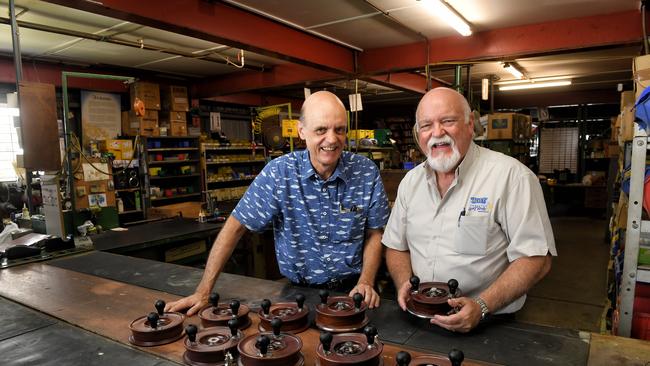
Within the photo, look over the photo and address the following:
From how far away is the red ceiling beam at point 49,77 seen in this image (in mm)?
5988

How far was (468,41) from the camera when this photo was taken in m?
5.50

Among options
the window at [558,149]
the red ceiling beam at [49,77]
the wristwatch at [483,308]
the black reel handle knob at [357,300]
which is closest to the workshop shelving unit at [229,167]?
the red ceiling beam at [49,77]

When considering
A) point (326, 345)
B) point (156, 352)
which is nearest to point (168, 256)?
point (156, 352)

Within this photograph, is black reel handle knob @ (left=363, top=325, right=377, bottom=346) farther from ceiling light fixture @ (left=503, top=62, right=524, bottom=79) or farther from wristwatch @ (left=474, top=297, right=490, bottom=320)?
ceiling light fixture @ (left=503, top=62, right=524, bottom=79)

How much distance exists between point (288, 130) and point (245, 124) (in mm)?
4849

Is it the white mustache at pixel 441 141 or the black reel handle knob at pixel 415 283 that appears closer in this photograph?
the black reel handle knob at pixel 415 283

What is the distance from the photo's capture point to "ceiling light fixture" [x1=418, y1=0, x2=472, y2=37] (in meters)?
4.23

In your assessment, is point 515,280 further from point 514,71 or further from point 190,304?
point 514,71

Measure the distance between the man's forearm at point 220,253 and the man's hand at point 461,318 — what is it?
0.90 metres

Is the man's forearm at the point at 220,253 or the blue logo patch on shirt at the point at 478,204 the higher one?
the blue logo patch on shirt at the point at 478,204

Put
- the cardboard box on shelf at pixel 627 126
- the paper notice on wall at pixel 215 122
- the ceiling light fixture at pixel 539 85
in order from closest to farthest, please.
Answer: the cardboard box on shelf at pixel 627 126 < the paper notice on wall at pixel 215 122 < the ceiling light fixture at pixel 539 85

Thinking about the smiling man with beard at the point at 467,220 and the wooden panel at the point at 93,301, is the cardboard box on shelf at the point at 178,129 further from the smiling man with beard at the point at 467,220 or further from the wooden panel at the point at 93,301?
the smiling man with beard at the point at 467,220

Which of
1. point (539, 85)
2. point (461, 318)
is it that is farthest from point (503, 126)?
point (461, 318)

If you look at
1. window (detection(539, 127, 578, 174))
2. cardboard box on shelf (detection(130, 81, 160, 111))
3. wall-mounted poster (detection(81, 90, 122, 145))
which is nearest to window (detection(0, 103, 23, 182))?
wall-mounted poster (detection(81, 90, 122, 145))
